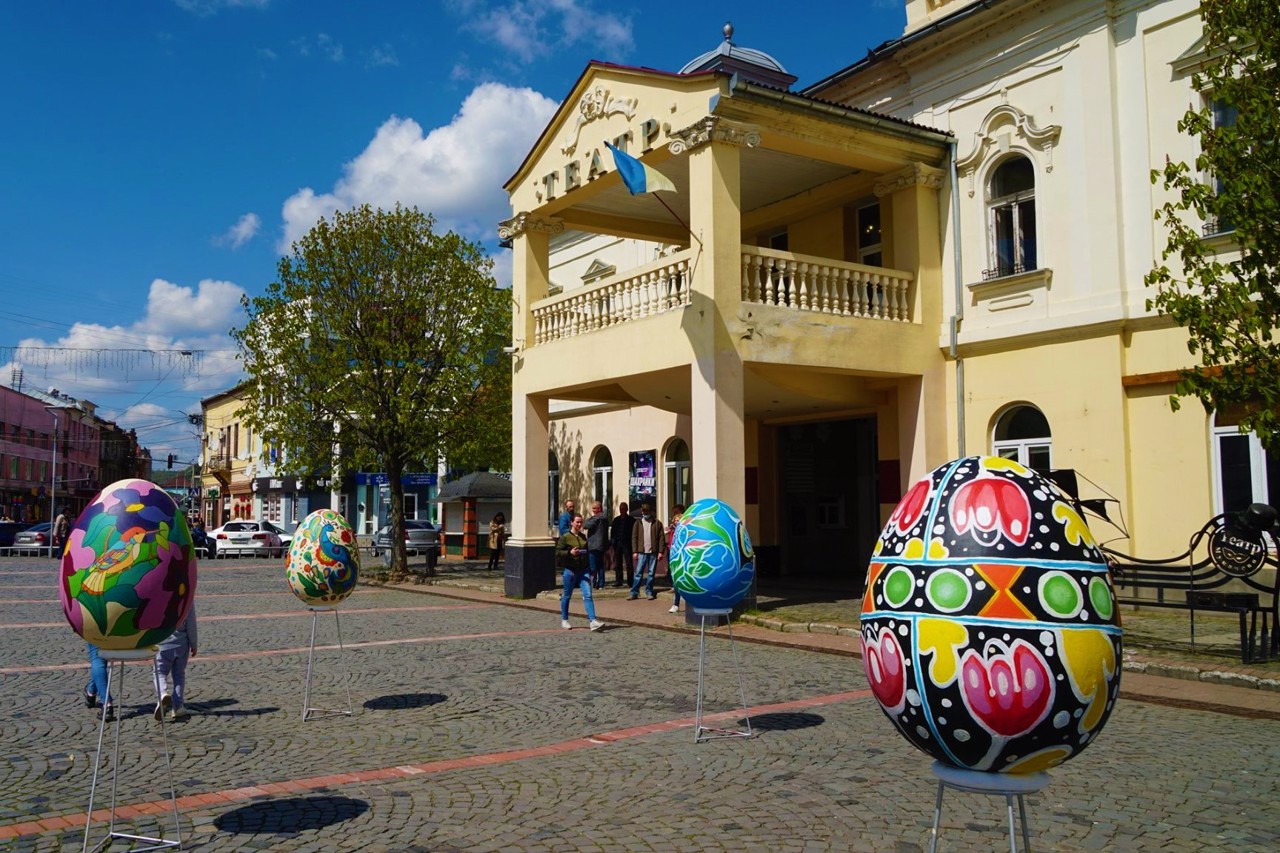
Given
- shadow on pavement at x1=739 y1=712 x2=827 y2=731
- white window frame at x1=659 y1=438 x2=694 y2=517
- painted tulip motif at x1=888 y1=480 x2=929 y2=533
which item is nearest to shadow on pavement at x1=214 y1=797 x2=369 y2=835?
shadow on pavement at x1=739 y1=712 x2=827 y2=731

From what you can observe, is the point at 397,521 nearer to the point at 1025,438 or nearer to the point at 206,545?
the point at 1025,438

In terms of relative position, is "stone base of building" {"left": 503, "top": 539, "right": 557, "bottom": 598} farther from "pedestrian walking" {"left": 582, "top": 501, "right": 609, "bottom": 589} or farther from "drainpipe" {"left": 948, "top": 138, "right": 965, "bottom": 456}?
"drainpipe" {"left": 948, "top": 138, "right": 965, "bottom": 456}

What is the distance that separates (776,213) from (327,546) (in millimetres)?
13858

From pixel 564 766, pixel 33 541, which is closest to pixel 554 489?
pixel 564 766

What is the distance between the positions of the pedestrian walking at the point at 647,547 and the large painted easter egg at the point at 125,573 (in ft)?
43.3

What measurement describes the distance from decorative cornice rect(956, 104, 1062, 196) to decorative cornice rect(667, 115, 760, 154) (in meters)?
4.06

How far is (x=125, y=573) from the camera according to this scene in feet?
17.6

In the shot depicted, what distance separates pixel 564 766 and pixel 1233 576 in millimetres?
8138

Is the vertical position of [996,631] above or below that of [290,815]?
above

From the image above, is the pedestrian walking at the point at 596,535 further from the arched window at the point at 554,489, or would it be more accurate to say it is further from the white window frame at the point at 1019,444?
the arched window at the point at 554,489

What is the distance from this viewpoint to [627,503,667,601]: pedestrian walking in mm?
18812

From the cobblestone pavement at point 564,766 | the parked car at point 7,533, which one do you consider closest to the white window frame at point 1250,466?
the cobblestone pavement at point 564,766

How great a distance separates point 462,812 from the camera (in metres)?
5.91

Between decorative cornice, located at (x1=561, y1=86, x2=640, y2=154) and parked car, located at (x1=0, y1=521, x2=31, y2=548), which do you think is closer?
decorative cornice, located at (x1=561, y1=86, x2=640, y2=154)
